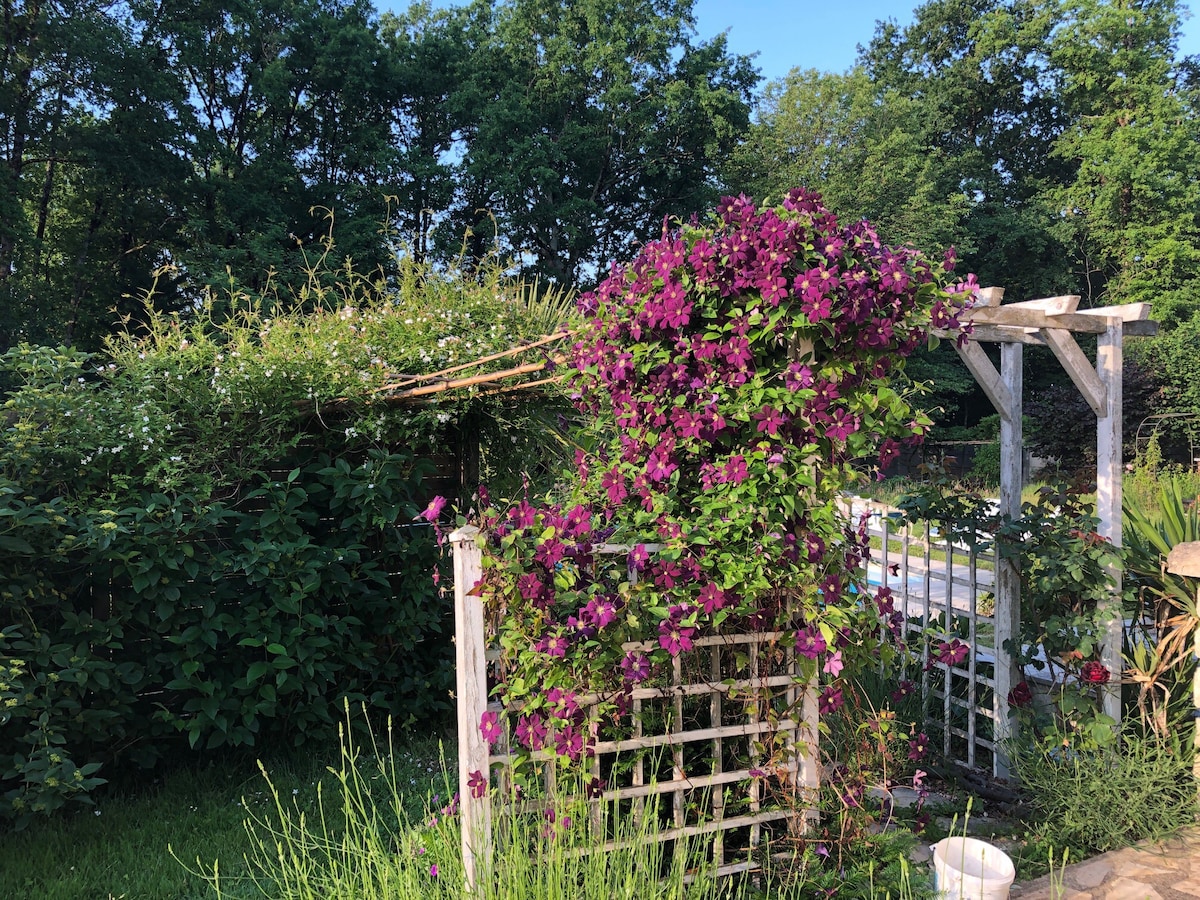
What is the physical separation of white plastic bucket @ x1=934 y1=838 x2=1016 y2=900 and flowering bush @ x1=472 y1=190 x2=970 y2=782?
51 centimetres

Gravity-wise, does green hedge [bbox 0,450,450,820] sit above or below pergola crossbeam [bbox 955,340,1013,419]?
below

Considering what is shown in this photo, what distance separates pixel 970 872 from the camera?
204cm

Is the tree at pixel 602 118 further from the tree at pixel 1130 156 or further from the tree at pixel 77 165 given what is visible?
the tree at pixel 1130 156

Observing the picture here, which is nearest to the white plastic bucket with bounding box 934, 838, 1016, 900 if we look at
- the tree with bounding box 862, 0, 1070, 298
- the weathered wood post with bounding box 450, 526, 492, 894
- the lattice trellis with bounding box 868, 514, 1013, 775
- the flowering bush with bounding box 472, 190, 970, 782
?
the flowering bush with bounding box 472, 190, 970, 782

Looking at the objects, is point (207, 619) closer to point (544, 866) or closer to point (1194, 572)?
point (544, 866)

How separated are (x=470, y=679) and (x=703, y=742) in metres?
0.74

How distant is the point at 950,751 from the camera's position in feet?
10.9

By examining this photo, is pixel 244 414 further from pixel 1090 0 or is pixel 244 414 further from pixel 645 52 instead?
pixel 1090 0

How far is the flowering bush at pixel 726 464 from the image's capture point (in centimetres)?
181

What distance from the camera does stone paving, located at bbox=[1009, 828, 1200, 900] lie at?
87.7 inches

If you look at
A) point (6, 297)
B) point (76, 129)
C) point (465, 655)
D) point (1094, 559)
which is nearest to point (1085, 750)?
point (1094, 559)

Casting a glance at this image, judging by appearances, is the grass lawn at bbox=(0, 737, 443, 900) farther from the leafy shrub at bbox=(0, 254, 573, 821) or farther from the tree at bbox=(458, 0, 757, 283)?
the tree at bbox=(458, 0, 757, 283)

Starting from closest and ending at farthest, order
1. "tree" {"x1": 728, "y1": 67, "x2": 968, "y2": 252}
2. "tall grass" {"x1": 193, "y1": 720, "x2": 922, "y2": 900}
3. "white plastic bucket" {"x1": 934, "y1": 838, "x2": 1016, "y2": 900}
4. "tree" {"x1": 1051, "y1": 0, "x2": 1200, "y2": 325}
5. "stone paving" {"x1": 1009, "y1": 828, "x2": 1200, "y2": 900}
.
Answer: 1. "tall grass" {"x1": 193, "y1": 720, "x2": 922, "y2": 900}
2. "white plastic bucket" {"x1": 934, "y1": 838, "x2": 1016, "y2": 900}
3. "stone paving" {"x1": 1009, "y1": 828, "x2": 1200, "y2": 900}
4. "tree" {"x1": 728, "y1": 67, "x2": 968, "y2": 252}
5. "tree" {"x1": 1051, "y1": 0, "x2": 1200, "y2": 325}

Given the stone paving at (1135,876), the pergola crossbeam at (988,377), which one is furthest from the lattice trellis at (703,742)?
the pergola crossbeam at (988,377)
